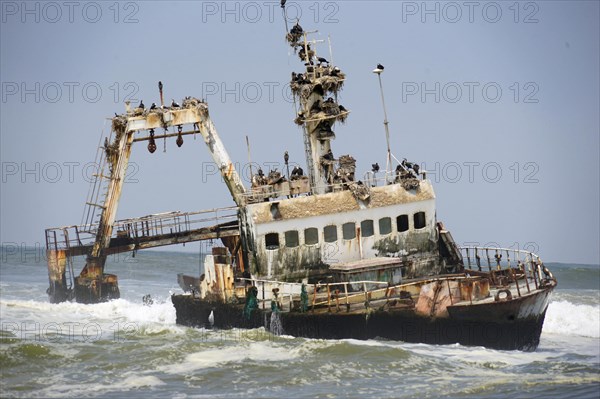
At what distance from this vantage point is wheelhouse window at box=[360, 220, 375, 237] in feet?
120

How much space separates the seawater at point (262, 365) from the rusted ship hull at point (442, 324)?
34 centimetres

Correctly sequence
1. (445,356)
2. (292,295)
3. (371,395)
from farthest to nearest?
(292,295) < (445,356) < (371,395)

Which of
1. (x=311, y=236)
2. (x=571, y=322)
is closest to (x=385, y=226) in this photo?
(x=311, y=236)

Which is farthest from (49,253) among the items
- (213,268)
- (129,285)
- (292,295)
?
(129,285)

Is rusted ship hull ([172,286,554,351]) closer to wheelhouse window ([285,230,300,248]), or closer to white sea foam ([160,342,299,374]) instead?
white sea foam ([160,342,299,374])

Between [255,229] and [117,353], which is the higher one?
[255,229]

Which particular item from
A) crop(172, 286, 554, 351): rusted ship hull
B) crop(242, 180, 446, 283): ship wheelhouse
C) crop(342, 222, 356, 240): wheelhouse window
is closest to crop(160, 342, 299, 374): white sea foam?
crop(172, 286, 554, 351): rusted ship hull

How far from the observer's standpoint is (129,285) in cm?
6159

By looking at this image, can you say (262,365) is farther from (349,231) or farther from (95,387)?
(349,231)

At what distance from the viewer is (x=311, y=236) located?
36.4m

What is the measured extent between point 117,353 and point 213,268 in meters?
5.02

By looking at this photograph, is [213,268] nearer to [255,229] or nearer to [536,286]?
[255,229]

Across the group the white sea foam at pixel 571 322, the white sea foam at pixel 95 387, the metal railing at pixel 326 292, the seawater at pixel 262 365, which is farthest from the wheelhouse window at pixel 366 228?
the white sea foam at pixel 95 387

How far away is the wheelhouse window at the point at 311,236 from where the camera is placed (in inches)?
1431
